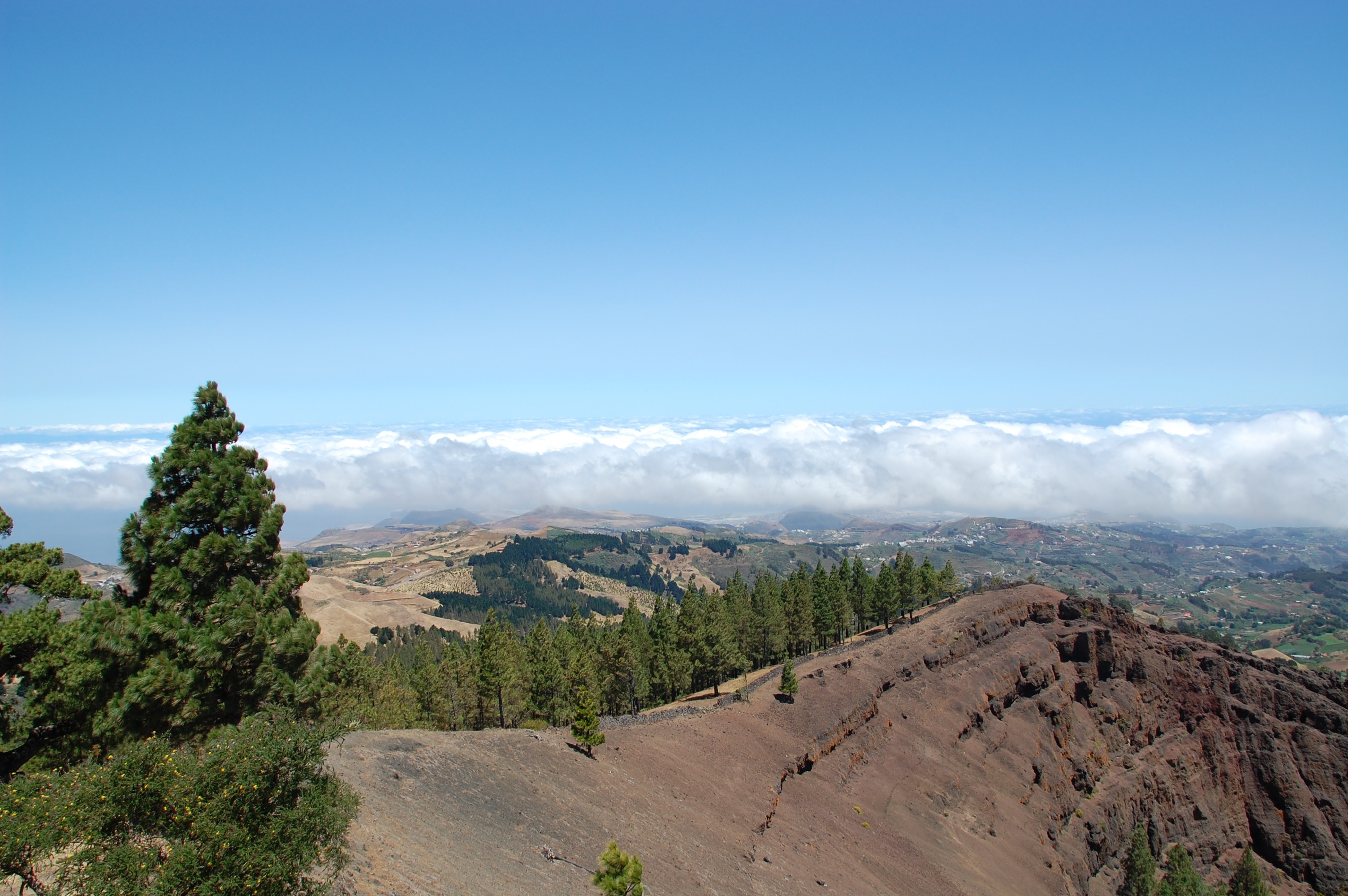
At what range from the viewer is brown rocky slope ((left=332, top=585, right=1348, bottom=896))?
29.1 m

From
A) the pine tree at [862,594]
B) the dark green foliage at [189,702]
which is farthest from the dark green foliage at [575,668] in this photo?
the dark green foliage at [189,702]

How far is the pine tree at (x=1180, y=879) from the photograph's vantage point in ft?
188

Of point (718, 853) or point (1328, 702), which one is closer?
point (718, 853)

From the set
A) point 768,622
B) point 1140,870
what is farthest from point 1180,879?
point 768,622

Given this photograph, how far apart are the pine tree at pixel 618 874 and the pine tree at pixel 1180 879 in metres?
60.5

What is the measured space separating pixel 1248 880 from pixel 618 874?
246 feet

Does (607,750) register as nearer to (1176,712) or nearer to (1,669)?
(1,669)

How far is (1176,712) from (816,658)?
4385 centimetres

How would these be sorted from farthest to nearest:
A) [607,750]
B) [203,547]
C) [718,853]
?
[607,750], [718,853], [203,547]

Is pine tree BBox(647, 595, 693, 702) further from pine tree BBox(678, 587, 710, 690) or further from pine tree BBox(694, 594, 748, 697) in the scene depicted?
pine tree BBox(694, 594, 748, 697)

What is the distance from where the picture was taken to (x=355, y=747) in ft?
100

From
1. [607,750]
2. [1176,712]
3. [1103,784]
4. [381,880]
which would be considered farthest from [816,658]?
[381,880]

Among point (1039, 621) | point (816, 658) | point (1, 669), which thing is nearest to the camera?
point (1, 669)

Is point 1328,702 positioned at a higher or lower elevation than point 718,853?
lower
